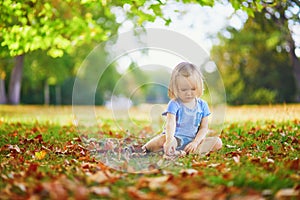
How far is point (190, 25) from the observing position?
1222 centimetres

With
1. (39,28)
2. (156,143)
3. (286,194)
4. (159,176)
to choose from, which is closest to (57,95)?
(39,28)

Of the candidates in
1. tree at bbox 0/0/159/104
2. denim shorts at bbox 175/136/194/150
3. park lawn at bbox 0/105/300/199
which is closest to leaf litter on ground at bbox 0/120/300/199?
park lawn at bbox 0/105/300/199

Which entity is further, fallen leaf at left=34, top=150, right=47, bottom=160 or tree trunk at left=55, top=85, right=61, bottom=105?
tree trunk at left=55, top=85, right=61, bottom=105

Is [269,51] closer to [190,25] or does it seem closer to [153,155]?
[190,25]

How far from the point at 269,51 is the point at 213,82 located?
16.4m

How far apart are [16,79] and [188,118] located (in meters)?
13.5

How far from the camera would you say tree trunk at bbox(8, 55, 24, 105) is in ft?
47.8

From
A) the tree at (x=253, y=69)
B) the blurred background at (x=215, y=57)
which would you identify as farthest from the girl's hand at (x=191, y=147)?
the tree at (x=253, y=69)

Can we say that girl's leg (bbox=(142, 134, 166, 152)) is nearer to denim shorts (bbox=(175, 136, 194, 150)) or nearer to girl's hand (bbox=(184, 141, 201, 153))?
denim shorts (bbox=(175, 136, 194, 150))

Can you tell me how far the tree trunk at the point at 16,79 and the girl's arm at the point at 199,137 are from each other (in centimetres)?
1143

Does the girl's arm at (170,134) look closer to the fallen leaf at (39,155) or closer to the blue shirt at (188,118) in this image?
the blue shirt at (188,118)

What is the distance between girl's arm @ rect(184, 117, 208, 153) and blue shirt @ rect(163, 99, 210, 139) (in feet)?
0.12

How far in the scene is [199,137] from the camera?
370 centimetres

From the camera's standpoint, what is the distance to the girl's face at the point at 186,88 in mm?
3586
